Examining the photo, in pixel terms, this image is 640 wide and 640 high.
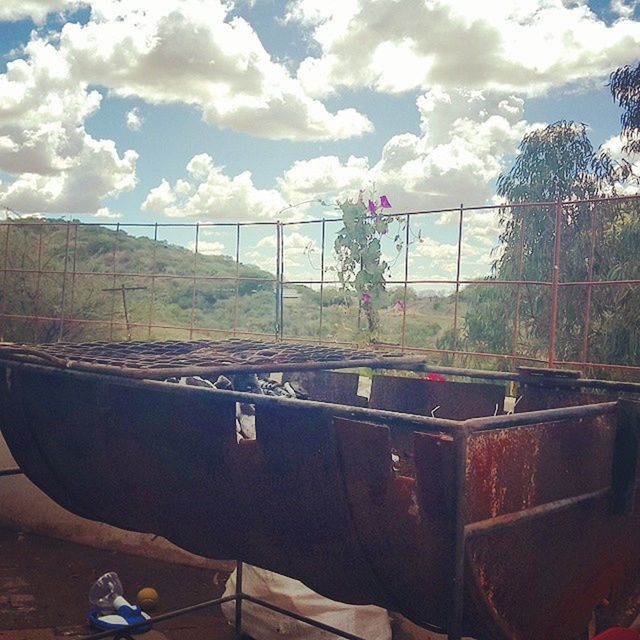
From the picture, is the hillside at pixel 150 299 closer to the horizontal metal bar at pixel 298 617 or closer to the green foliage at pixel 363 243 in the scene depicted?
the green foliage at pixel 363 243

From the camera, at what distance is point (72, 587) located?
18.0 ft

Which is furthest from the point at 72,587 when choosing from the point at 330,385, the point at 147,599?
the point at 330,385

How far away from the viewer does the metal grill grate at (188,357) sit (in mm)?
3426

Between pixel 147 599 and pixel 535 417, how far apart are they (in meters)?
3.49

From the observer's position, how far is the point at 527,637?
2713mm

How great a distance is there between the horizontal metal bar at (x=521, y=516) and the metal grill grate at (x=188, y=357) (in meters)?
1.38

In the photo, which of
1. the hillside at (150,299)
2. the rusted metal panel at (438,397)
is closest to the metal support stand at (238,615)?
the rusted metal panel at (438,397)

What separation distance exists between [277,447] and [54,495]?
1.81 metres

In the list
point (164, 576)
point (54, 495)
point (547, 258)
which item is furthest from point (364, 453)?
point (547, 258)

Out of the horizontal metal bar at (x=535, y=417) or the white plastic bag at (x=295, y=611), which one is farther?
the white plastic bag at (x=295, y=611)

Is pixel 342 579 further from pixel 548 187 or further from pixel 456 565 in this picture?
pixel 548 187

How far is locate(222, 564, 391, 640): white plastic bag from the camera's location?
421cm

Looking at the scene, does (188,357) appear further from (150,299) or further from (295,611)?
(150,299)

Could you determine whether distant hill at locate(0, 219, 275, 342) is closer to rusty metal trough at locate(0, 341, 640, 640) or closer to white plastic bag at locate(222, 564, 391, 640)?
white plastic bag at locate(222, 564, 391, 640)
